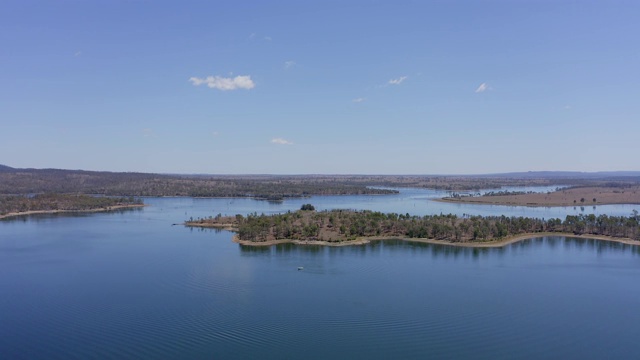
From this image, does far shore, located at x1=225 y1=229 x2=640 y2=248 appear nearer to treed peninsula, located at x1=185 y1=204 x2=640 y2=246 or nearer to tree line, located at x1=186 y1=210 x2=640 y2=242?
treed peninsula, located at x1=185 y1=204 x2=640 y2=246

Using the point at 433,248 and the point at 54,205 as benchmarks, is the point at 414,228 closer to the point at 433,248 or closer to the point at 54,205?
the point at 433,248

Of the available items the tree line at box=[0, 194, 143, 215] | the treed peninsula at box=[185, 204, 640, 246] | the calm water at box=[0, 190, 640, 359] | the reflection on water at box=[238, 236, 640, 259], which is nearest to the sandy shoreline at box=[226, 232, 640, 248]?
the treed peninsula at box=[185, 204, 640, 246]

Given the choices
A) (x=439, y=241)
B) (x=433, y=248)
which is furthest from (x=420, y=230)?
(x=433, y=248)

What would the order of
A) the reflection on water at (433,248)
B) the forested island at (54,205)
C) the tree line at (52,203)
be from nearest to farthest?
the reflection on water at (433,248) < the forested island at (54,205) < the tree line at (52,203)

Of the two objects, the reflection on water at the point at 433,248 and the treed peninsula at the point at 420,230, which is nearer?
the reflection on water at the point at 433,248

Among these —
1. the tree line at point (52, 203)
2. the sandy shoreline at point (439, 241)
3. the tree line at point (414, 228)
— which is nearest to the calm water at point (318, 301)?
the sandy shoreline at point (439, 241)

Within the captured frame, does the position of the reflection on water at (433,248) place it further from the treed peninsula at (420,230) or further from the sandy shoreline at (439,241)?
the treed peninsula at (420,230)

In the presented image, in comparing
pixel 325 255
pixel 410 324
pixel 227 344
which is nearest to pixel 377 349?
pixel 410 324
